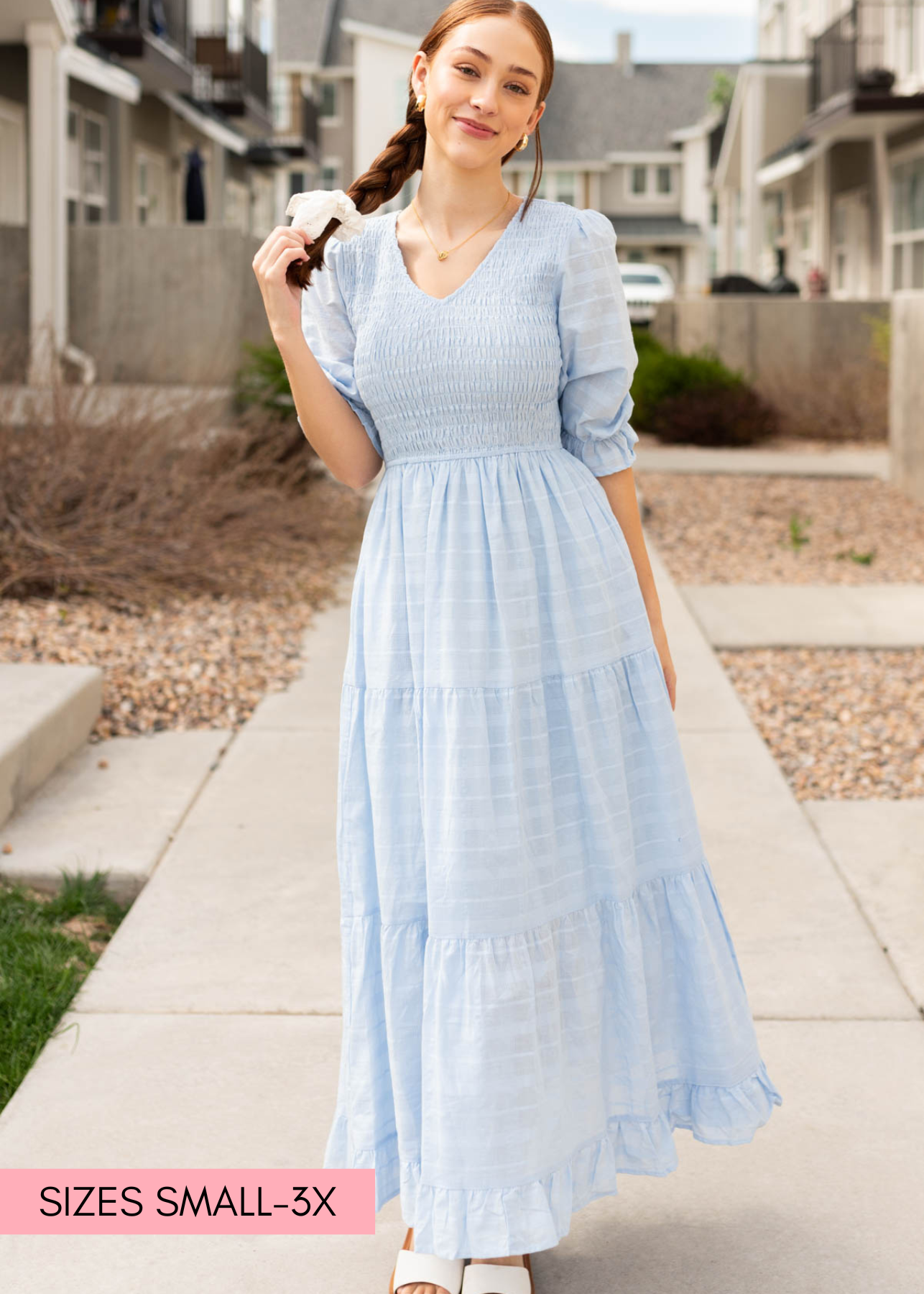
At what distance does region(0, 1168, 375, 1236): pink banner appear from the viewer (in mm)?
2367

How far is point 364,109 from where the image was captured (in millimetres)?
38125

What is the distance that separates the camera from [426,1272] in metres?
2.12

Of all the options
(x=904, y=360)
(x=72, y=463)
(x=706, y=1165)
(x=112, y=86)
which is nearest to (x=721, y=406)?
(x=904, y=360)

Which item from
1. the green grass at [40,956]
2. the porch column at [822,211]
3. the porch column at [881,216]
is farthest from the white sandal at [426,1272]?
the porch column at [822,211]

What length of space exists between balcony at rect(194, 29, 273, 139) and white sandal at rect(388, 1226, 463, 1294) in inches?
829

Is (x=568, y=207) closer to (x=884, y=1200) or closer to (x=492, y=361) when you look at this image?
(x=492, y=361)


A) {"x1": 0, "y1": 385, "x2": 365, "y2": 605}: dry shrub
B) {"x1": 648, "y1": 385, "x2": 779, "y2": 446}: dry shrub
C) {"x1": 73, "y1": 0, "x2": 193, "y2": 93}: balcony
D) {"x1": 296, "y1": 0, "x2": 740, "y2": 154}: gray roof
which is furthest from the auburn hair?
{"x1": 296, "y1": 0, "x2": 740, "y2": 154}: gray roof

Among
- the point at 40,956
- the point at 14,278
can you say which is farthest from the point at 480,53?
the point at 14,278

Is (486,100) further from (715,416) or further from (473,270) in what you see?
(715,416)

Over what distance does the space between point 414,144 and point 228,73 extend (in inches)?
829

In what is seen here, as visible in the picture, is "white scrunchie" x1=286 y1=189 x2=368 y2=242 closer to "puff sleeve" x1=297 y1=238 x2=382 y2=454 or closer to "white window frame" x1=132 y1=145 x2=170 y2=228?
"puff sleeve" x1=297 y1=238 x2=382 y2=454

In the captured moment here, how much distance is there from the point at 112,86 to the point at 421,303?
530 inches

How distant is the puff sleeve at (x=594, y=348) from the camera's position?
208 centimetres

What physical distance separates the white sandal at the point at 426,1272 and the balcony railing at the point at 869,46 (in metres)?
17.7
